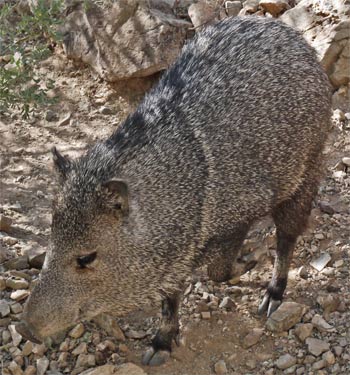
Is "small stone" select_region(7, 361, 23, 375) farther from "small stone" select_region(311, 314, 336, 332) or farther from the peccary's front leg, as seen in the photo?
"small stone" select_region(311, 314, 336, 332)

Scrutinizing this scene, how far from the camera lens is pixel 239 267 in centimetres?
345

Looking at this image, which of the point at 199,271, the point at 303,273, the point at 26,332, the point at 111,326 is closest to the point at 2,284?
the point at 111,326

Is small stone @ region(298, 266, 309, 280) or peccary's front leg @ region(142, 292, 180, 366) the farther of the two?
small stone @ region(298, 266, 309, 280)

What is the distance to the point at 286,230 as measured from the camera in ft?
10.7

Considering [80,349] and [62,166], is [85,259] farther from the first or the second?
[80,349]

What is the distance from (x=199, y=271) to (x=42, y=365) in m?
0.90

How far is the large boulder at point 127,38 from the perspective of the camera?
4.45 m

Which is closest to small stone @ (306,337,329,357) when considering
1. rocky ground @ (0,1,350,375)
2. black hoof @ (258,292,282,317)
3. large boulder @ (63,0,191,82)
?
rocky ground @ (0,1,350,375)

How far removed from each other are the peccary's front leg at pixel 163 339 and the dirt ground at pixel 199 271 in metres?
0.04

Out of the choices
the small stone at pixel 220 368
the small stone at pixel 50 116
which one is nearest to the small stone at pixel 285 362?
the small stone at pixel 220 368

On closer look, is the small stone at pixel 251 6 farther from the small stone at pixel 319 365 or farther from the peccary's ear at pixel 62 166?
the small stone at pixel 319 365

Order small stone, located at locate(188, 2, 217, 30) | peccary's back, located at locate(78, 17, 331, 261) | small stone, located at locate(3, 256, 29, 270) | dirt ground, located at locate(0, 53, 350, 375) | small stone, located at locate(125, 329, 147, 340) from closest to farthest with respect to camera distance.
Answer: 1. peccary's back, located at locate(78, 17, 331, 261)
2. dirt ground, located at locate(0, 53, 350, 375)
3. small stone, located at locate(125, 329, 147, 340)
4. small stone, located at locate(3, 256, 29, 270)
5. small stone, located at locate(188, 2, 217, 30)

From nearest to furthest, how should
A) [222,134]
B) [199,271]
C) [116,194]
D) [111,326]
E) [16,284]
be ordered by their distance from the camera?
[116,194], [222,134], [111,326], [16,284], [199,271]

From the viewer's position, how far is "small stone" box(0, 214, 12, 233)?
11.9 ft
